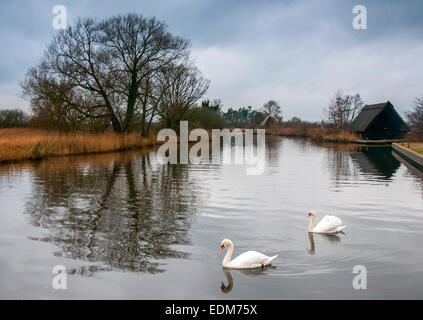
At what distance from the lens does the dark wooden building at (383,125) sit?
159 feet

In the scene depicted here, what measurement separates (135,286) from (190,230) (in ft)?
8.24

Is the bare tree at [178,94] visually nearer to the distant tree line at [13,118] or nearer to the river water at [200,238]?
the distant tree line at [13,118]

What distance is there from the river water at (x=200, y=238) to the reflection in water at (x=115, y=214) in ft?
0.09

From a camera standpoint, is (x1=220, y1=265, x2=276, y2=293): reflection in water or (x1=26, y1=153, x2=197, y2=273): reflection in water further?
(x1=26, y1=153, x2=197, y2=273): reflection in water

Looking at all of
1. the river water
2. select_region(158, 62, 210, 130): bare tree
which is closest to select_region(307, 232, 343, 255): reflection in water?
the river water

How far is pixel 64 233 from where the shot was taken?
708 cm

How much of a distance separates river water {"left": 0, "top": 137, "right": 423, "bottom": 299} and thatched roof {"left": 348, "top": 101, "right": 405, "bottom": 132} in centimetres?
3753

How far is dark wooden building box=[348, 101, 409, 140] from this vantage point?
4853 cm

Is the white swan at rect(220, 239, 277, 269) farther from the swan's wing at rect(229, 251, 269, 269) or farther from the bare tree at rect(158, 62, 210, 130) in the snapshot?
the bare tree at rect(158, 62, 210, 130)

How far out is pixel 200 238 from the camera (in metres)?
6.82

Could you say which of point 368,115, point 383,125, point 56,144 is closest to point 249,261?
point 56,144

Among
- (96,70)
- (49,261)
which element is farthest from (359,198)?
(96,70)

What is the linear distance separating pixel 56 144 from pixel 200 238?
17.8m
